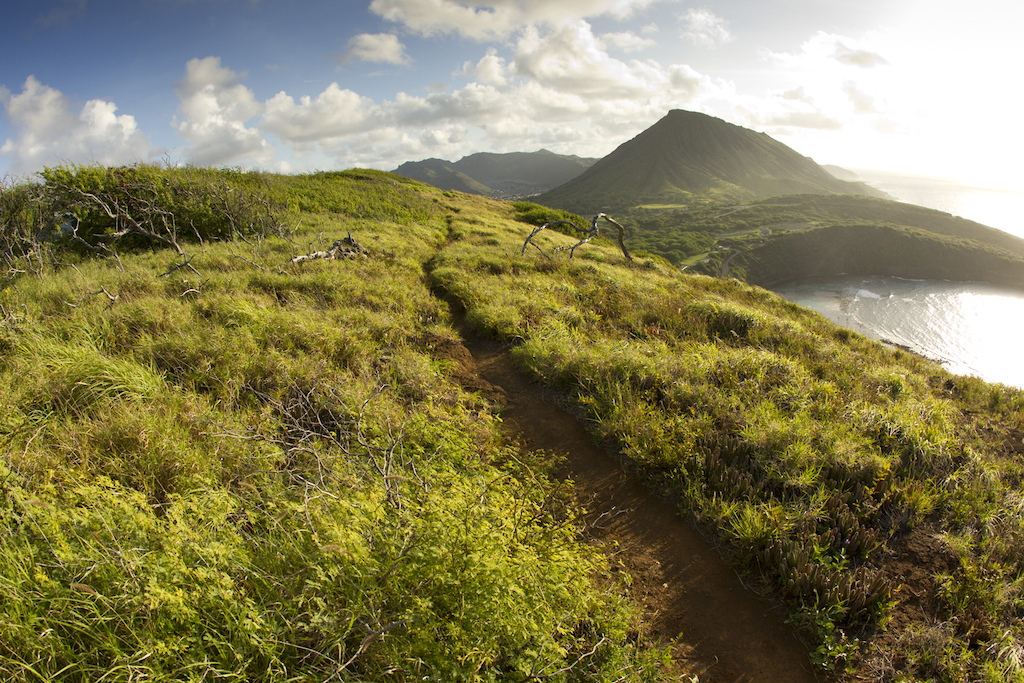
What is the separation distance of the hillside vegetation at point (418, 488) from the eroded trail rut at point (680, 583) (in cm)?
19

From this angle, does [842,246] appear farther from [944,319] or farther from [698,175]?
[698,175]

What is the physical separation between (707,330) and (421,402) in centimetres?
667

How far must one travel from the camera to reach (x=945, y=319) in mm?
29281

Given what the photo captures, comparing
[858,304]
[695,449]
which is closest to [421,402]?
[695,449]

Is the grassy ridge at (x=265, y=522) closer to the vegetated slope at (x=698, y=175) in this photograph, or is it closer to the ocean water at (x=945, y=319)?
the ocean water at (x=945, y=319)

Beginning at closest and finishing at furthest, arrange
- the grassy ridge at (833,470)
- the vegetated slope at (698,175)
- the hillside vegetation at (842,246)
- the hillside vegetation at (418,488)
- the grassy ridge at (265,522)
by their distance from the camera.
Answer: the grassy ridge at (265,522) → the hillside vegetation at (418,488) → the grassy ridge at (833,470) → the hillside vegetation at (842,246) → the vegetated slope at (698,175)

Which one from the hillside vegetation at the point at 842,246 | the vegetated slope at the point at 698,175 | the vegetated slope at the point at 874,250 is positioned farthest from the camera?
the vegetated slope at the point at 698,175

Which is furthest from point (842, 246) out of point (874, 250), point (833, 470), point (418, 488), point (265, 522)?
point (265, 522)

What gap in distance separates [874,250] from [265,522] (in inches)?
3405

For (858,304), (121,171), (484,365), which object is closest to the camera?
(484,365)

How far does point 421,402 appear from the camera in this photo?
539 centimetres

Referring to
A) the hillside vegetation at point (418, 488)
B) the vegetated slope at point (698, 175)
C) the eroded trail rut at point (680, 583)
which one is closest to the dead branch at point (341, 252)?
the hillside vegetation at point (418, 488)

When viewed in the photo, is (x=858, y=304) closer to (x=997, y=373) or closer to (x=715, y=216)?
(x=997, y=373)

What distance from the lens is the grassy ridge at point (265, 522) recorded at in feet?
6.82
